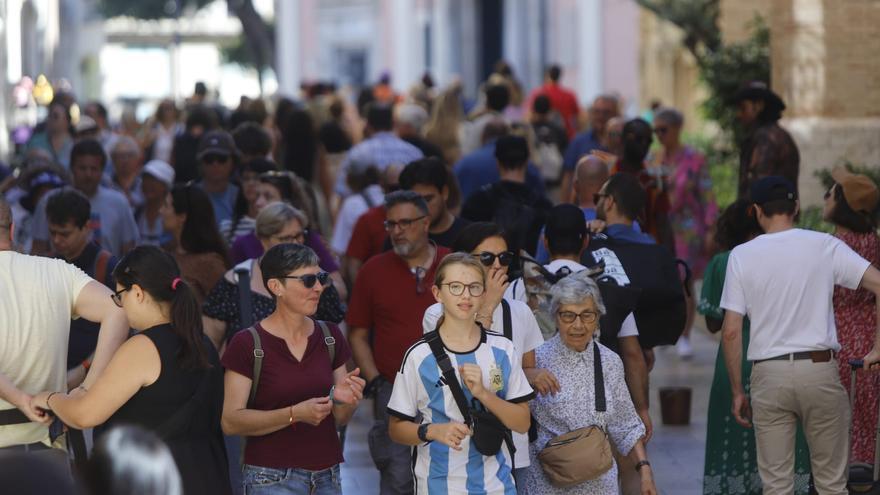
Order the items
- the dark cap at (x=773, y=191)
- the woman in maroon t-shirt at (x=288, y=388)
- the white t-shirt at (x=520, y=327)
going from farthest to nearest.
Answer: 1. the dark cap at (x=773, y=191)
2. the white t-shirt at (x=520, y=327)
3. the woman in maroon t-shirt at (x=288, y=388)

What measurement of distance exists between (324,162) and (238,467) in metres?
7.87

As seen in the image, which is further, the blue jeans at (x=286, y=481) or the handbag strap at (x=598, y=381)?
the handbag strap at (x=598, y=381)

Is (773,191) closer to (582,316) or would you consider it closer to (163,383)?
(582,316)

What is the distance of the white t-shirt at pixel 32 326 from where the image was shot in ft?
19.9

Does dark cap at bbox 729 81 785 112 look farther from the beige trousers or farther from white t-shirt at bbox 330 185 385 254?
the beige trousers

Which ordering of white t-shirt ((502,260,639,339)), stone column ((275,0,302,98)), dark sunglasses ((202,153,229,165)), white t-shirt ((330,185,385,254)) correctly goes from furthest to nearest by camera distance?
stone column ((275,0,302,98))
white t-shirt ((330,185,385,254))
dark sunglasses ((202,153,229,165))
white t-shirt ((502,260,639,339))

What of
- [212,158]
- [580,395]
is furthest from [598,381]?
[212,158]

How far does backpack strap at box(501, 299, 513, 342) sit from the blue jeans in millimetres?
915

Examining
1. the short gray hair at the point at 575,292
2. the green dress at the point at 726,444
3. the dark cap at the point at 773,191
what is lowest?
the green dress at the point at 726,444

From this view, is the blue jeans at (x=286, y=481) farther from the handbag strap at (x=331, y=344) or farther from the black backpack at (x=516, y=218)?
the black backpack at (x=516, y=218)

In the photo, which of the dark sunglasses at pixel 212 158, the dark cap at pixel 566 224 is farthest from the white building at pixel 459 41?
the dark cap at pixel 566 224

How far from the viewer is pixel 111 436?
3.33 metres

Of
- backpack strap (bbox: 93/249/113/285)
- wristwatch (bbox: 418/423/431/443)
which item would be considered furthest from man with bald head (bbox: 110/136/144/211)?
wristwatch (bbox: 418/423/431/443)

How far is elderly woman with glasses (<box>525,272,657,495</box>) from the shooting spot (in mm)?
6812
